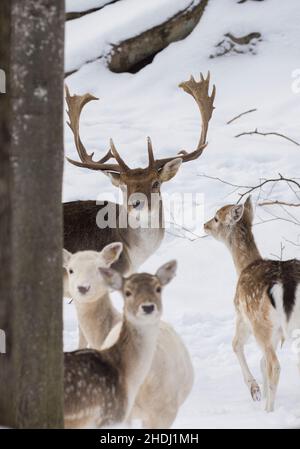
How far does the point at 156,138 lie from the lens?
15812 mm

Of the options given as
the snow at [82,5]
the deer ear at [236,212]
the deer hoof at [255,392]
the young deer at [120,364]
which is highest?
the snow at [82,5]

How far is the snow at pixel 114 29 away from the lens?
18625 mm

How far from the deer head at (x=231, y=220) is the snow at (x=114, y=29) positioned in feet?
33.1

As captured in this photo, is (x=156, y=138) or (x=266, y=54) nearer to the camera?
(x=156, y=138)

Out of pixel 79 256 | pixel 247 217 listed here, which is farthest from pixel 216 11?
pixel 79 256

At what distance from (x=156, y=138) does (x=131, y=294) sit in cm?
1020

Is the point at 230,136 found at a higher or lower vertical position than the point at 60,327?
higher

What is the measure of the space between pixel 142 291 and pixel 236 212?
323 cm

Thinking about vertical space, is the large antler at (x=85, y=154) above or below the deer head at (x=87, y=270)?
above

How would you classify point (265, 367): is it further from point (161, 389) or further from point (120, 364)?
point (120, 364)

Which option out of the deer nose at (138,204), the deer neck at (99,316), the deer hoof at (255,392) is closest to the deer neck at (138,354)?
the deer neck at (99,316)

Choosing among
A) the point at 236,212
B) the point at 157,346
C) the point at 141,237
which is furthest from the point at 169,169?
the point at 157,346

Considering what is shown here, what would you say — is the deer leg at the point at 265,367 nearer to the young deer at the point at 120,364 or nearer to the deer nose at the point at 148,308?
the young deer at the point at 120,364

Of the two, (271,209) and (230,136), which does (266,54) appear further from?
(271,209)
